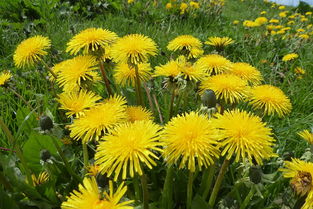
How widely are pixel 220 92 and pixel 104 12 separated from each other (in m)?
3.73

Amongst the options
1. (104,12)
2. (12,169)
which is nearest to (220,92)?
(12,169)

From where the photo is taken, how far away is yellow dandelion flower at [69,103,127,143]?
1.16 meters

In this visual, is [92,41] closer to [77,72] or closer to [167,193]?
[77,72]

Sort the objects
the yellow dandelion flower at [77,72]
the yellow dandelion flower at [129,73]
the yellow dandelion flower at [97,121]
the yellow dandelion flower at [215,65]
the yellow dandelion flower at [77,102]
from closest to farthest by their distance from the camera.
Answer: the yellow dandelion flower at [97,121] → the yellow dandelion flower at [77,102] → the yellow dandelion flower at [77,72] → the yellow dandelion flower at [215,65] → the yellow dandelion flower at [129,73]

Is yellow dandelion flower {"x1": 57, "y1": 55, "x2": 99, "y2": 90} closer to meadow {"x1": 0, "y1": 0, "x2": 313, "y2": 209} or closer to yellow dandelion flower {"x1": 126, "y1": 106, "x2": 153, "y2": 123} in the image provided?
meadow {"x1": 0, "y1": 0, "x2": 313, "y2": 209}

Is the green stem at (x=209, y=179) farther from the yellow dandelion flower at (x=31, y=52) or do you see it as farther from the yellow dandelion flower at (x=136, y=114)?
the yellow dandelion flower at (x=31, y=52)

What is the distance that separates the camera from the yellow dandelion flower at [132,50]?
144cm

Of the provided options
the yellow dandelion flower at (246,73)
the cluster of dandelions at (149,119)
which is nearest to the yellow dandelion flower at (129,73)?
the cluster of dandelions at (149,119)

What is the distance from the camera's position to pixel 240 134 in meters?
1.02

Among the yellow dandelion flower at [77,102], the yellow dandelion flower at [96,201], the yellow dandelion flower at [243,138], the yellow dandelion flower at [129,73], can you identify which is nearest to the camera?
the yellow dandelion flower at [96,201]

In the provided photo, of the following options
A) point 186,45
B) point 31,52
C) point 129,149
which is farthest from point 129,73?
point 129,149

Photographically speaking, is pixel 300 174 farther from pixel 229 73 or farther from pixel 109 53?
pixel 109 53

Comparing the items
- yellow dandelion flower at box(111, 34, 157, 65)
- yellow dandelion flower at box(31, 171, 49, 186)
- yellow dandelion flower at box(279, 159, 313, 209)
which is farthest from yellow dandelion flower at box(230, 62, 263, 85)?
yellow dandelion flower at box(31, 171, 49, 186)

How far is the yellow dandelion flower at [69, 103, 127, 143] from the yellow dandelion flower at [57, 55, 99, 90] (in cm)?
22
